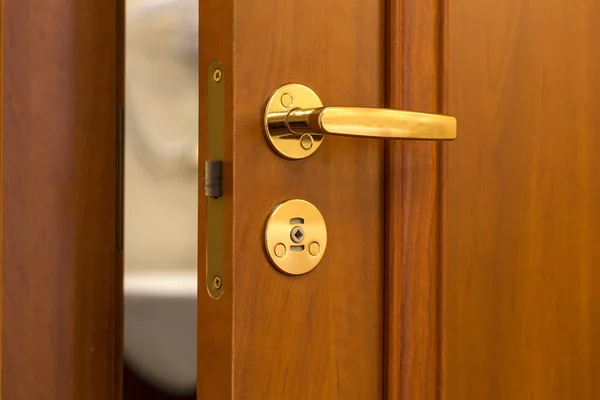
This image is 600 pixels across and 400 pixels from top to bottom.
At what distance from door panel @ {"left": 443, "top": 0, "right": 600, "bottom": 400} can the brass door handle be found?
102 millimetres

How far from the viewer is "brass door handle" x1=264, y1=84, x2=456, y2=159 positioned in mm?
411

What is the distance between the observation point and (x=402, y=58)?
0.49m

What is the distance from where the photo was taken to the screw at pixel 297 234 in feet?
1.45

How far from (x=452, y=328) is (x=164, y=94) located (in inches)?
15.7

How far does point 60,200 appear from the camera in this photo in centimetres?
61

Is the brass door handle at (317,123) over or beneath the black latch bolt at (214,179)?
over

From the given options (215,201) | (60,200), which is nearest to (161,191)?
(60,200)

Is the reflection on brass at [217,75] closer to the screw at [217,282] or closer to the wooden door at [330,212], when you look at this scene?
the wooden door at [330,212]

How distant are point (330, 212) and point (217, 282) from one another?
9cm

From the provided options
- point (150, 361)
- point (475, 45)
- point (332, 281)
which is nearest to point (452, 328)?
point (332, 281)

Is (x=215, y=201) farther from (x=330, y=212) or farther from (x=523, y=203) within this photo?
(x=523, y=203)

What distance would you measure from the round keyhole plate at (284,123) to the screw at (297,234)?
0.05m

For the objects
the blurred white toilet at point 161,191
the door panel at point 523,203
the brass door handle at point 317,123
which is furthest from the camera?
the blurred white toilet at point 161,191

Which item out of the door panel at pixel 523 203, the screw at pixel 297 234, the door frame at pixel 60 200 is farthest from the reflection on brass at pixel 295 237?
the door frame at pixel 60 200
